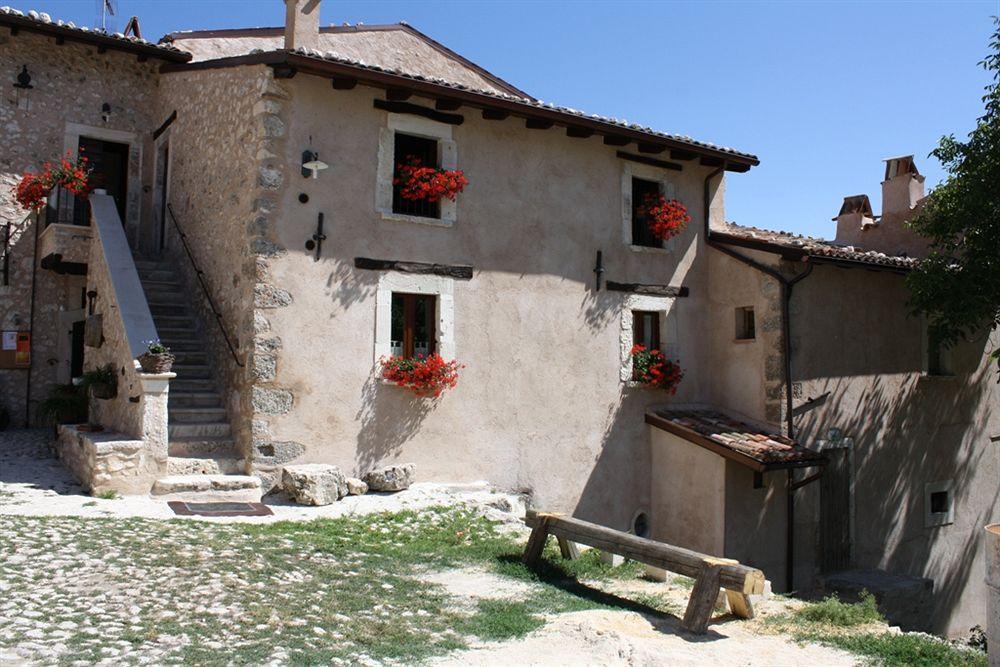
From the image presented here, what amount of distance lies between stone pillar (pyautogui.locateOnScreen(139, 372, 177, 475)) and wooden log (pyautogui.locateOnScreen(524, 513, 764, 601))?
13.8ft

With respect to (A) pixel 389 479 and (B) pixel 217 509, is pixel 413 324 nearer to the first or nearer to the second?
(A) pixel 389 479

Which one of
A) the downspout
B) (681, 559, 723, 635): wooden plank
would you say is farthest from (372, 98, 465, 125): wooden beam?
(681, 559, 723, 635): wooden plank

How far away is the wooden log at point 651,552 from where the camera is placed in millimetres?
6293

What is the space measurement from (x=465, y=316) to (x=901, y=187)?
9292 millimetres

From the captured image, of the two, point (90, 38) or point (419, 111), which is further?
point (90, 38)

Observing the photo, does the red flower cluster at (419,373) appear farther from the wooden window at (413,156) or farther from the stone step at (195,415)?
the stone step at (195,415)

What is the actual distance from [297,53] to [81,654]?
7.08 metres

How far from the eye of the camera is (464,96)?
10.9 meters

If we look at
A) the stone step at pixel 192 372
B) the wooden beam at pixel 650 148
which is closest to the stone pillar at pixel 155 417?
the stone step at pixel 192 372

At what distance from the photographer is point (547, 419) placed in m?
11.9

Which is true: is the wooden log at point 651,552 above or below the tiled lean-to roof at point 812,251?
below

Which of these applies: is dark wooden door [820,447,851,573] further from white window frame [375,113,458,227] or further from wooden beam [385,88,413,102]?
wooden beam [385,88,413,102]

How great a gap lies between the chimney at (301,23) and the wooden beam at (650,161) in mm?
4794

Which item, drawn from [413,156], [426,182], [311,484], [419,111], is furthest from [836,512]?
[419,111]
